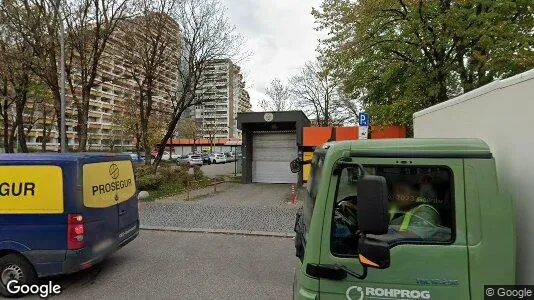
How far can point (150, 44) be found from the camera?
17297 millimetres

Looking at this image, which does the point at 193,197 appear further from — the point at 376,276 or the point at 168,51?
the point at 376,276

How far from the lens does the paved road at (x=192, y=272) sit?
4797mm

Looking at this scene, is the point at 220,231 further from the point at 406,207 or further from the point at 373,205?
the point at 373,205

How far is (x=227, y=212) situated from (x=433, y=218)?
8864 mm

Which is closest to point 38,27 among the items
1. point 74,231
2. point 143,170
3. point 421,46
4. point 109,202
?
point 143,170

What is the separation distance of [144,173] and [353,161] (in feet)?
48.4

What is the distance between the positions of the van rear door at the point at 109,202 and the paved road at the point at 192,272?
607 mm

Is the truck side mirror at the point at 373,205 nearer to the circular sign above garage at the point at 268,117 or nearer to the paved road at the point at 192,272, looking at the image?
the paved road at the point at 192,272

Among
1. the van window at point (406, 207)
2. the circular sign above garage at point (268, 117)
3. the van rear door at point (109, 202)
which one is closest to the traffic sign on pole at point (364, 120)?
the van rear door at point (109, 202)

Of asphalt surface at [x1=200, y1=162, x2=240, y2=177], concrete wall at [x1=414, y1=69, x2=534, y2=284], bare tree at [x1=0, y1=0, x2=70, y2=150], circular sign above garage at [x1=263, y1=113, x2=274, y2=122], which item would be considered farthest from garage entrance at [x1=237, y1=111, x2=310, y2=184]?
concrete wall at [x1=414, y1=69, x2=534, y2=284]

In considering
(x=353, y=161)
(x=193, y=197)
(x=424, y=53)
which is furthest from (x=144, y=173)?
(x=353, y=161)

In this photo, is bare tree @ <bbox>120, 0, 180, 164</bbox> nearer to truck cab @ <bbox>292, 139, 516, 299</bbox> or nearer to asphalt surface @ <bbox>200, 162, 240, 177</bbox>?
asphalt surface @ <bbox>200, 162, 240, 177</bbox>

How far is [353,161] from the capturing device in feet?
7.33

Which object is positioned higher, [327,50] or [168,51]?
[168,51]
